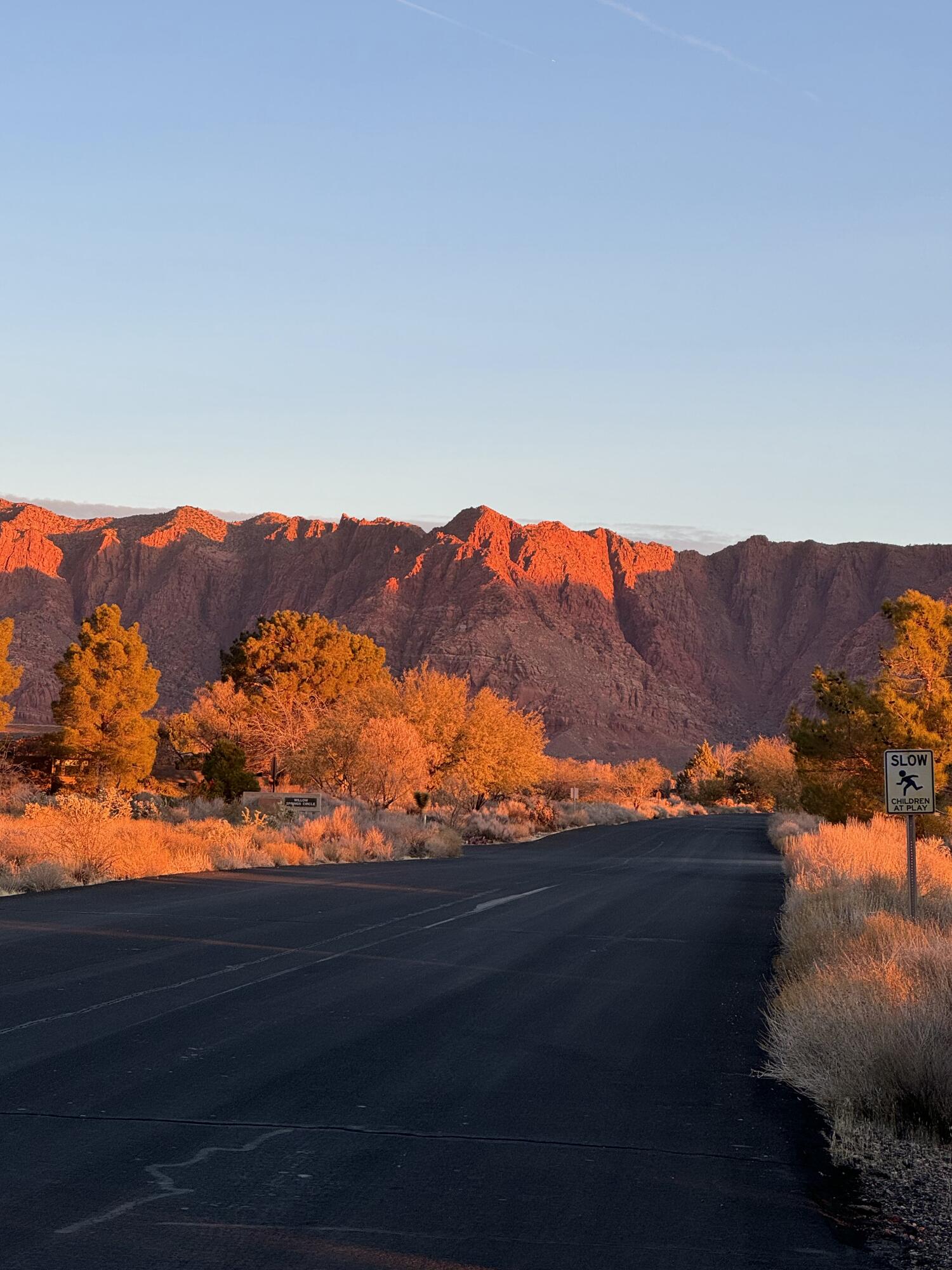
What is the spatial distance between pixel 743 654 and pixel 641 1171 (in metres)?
152

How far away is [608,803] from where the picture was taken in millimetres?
82188

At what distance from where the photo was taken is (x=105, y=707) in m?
57.1

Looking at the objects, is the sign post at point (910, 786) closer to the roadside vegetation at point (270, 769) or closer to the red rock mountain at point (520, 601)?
the roadside vegetation at point (270, 769)

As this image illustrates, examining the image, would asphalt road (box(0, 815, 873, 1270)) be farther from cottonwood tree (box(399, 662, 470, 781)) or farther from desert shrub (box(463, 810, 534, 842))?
cottonwood tree (box(399, 662, 470, 781))

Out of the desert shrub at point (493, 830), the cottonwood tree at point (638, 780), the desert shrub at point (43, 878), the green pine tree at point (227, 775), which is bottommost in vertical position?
the cottonwood tree at point (638, 780)

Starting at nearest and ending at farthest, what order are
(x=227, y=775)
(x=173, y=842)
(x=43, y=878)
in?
(x=43, y=878)
(x=173, y=842)
(x=227, y=775)

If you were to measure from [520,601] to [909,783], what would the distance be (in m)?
116

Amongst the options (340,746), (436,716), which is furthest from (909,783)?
(436,716)

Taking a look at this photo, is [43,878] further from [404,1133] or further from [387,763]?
[387,763]

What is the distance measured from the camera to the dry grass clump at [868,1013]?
295 inches

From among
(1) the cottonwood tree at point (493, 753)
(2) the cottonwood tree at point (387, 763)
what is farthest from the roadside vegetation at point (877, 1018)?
(1) the cottonwood tree at point (493, 753)

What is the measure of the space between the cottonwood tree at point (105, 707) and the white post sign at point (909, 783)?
153ft

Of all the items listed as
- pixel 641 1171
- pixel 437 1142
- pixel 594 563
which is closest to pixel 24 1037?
pixel 437 1142

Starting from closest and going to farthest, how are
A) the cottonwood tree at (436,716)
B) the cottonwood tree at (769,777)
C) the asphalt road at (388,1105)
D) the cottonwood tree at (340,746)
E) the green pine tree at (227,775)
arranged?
the asphalt road at (388,1105) < the green pine tree at (227,775) < the cottonwood tree at (340,746) < the cottonwood tree at (436,716) < the cottonwood tree at (769,777)
